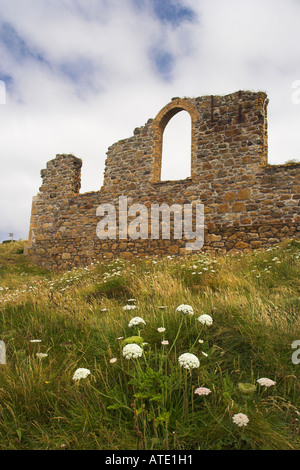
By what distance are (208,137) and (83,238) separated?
5.67 meters

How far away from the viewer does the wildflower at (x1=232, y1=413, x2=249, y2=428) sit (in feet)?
5.64

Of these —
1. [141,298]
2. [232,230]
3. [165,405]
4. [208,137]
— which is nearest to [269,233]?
[232,230]

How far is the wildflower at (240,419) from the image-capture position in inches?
67.6

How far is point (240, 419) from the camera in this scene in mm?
1734
